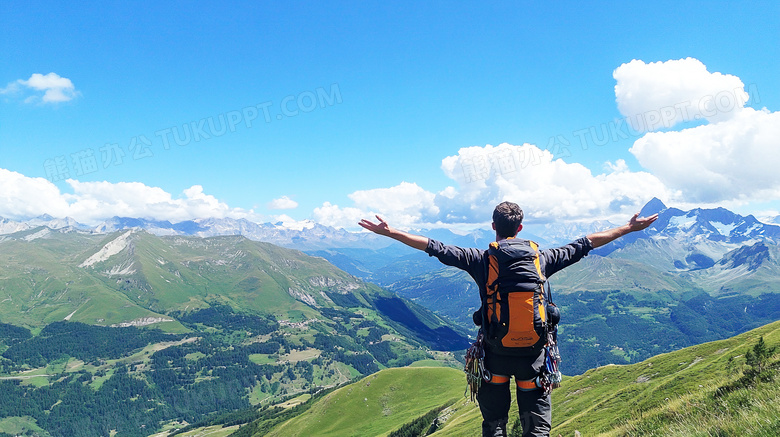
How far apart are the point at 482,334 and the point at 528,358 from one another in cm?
102

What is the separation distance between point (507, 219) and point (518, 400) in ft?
12.3

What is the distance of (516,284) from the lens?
23.4 feet

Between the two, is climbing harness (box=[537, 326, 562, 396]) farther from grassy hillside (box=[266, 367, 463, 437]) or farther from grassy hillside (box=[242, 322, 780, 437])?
grassy hillside (box=[266, 367, 463, 437])

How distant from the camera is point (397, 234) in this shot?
8.59 m

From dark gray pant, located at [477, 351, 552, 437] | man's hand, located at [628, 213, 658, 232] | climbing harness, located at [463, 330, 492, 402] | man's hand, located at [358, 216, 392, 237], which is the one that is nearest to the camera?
dark gray pant, located at [477, 351, 552, 437]

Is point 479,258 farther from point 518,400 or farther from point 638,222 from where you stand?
point 638,222

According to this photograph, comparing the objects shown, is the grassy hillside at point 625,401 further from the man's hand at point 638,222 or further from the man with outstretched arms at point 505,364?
the man's hand at point 638,222

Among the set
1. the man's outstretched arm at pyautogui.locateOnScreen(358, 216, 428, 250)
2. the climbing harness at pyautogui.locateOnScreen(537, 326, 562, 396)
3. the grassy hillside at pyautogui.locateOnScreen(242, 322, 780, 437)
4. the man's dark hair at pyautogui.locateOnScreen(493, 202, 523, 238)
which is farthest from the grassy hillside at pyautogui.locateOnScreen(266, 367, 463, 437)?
the man's dark hair at pyautogui.locateOnScreen(493, 202, 523, 238)

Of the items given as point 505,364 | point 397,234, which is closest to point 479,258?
point 397,234

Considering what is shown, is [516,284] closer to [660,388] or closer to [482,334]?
[482,334]

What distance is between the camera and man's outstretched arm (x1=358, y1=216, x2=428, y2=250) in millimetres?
7898

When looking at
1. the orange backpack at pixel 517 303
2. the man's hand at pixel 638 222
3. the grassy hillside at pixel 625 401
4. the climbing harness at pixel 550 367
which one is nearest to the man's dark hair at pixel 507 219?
the orange backpack at pixel 517 303

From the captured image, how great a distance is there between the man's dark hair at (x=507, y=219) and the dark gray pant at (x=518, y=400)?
2.56 meters

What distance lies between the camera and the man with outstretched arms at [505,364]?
733cm
